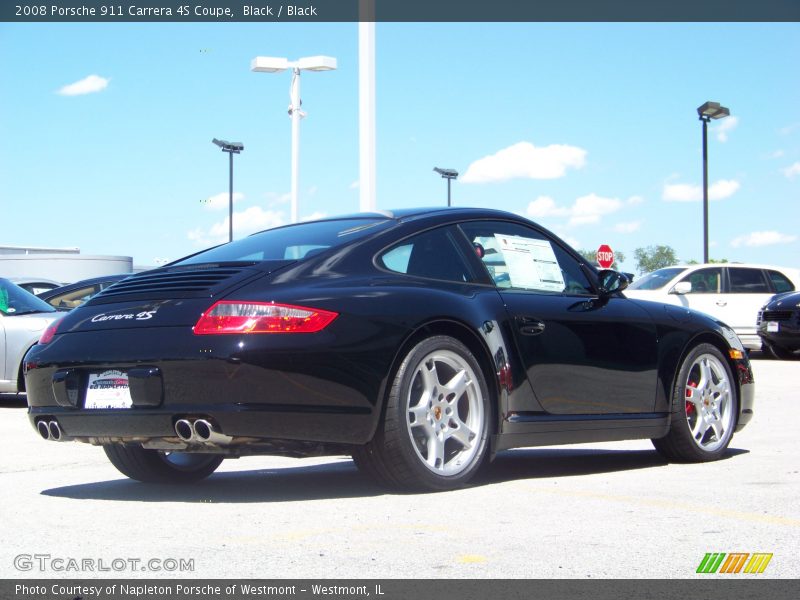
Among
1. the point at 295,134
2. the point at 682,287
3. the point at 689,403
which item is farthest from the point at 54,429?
the point at 295,134

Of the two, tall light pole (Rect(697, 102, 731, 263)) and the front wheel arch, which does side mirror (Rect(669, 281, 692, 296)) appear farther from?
tall light pole (Rect(697, 102, 731, 263))

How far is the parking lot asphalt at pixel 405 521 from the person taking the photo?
13.0 ft

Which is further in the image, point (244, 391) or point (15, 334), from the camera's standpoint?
point (15, 334)

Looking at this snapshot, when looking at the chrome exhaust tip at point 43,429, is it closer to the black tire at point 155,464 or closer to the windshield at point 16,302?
the black tire at point 155,464

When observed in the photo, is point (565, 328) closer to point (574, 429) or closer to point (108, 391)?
point (574, 429)

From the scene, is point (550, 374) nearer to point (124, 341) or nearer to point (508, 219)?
point (508, 219)

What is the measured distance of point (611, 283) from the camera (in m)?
6.81

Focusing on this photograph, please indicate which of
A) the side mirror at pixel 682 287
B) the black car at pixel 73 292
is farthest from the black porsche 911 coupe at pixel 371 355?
the side mirror at pixel 682 287

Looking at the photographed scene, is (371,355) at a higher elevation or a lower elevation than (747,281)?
lower

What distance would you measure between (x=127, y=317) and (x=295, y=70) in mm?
A: 18141

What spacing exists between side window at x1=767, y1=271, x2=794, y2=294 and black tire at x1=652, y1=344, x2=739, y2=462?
52.8ft

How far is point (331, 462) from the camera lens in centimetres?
734

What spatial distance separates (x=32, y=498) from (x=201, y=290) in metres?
1.34

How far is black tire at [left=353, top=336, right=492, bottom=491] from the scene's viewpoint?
17.6ft
